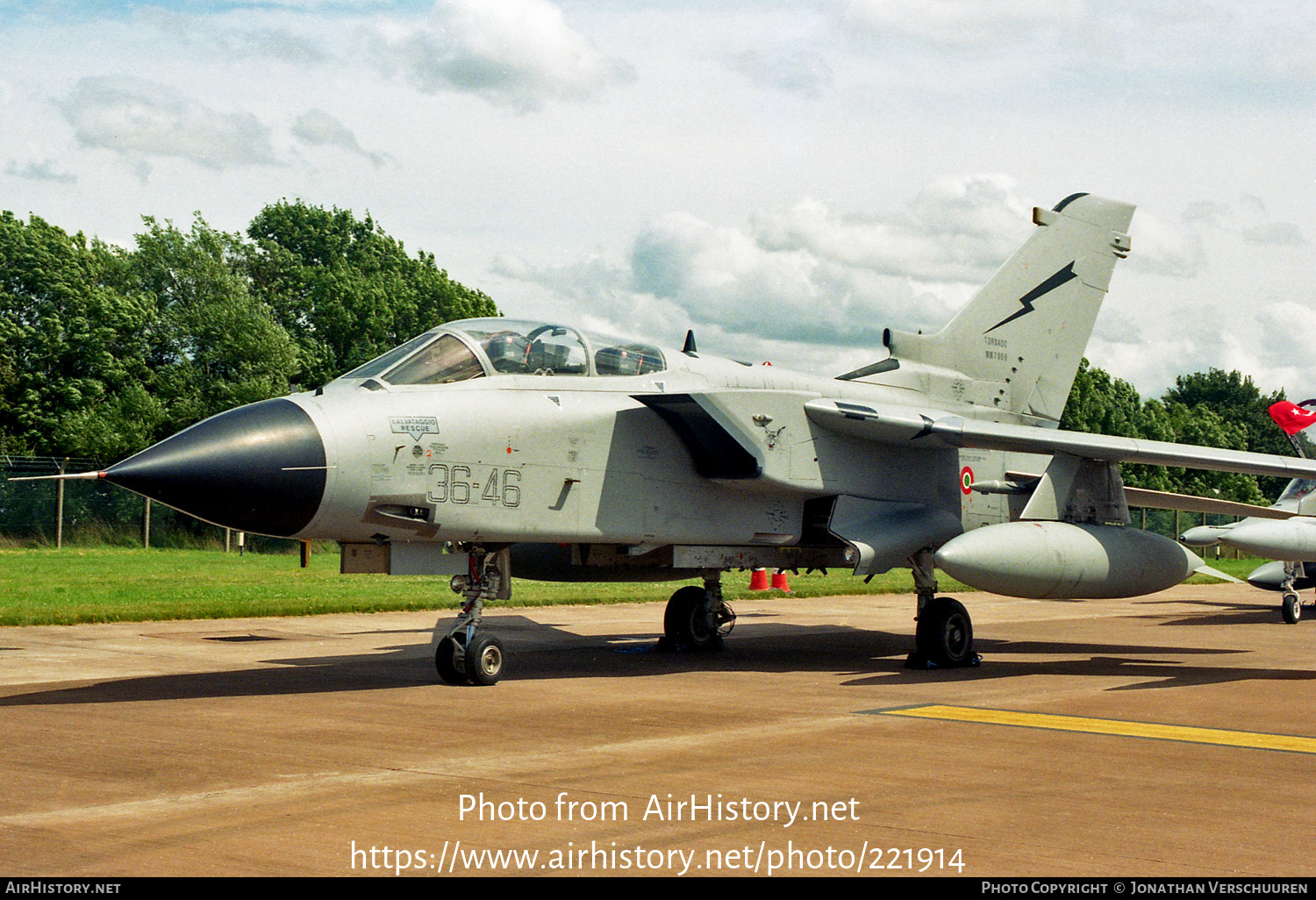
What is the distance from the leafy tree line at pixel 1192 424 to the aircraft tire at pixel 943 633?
1516 inches

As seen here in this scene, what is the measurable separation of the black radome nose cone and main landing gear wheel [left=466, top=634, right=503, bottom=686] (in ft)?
6.48

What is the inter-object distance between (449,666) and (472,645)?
0.26 meters

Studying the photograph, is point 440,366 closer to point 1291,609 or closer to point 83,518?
point 1291,609

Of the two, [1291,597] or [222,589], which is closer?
[1291,597]

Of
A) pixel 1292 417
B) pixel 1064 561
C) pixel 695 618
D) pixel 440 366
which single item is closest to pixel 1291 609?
pixel 1292 417

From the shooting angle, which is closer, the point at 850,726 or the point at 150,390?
the point at 850,726

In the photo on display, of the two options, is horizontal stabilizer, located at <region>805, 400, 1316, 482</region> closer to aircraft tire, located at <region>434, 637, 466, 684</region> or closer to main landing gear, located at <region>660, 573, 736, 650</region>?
main landing gear, located at <region>660, 573, 736, 650</region>

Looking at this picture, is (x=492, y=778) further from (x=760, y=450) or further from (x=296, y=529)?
(x=760, y=450)

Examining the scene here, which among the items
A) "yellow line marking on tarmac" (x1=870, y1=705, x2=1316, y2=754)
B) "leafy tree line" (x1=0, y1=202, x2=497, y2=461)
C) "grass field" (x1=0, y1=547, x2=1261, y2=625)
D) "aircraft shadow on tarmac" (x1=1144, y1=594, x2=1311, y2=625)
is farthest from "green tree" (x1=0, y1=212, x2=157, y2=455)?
"yellow line marking on tarmac" (x1=870, y1=705, x2=1316, y2=754)

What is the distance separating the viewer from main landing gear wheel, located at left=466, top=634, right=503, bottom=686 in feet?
35.2

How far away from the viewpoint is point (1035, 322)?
15.9 meters

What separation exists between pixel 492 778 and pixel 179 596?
13.9 metres

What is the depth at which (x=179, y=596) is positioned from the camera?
1922cm

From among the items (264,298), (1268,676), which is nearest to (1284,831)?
(1268,676)
